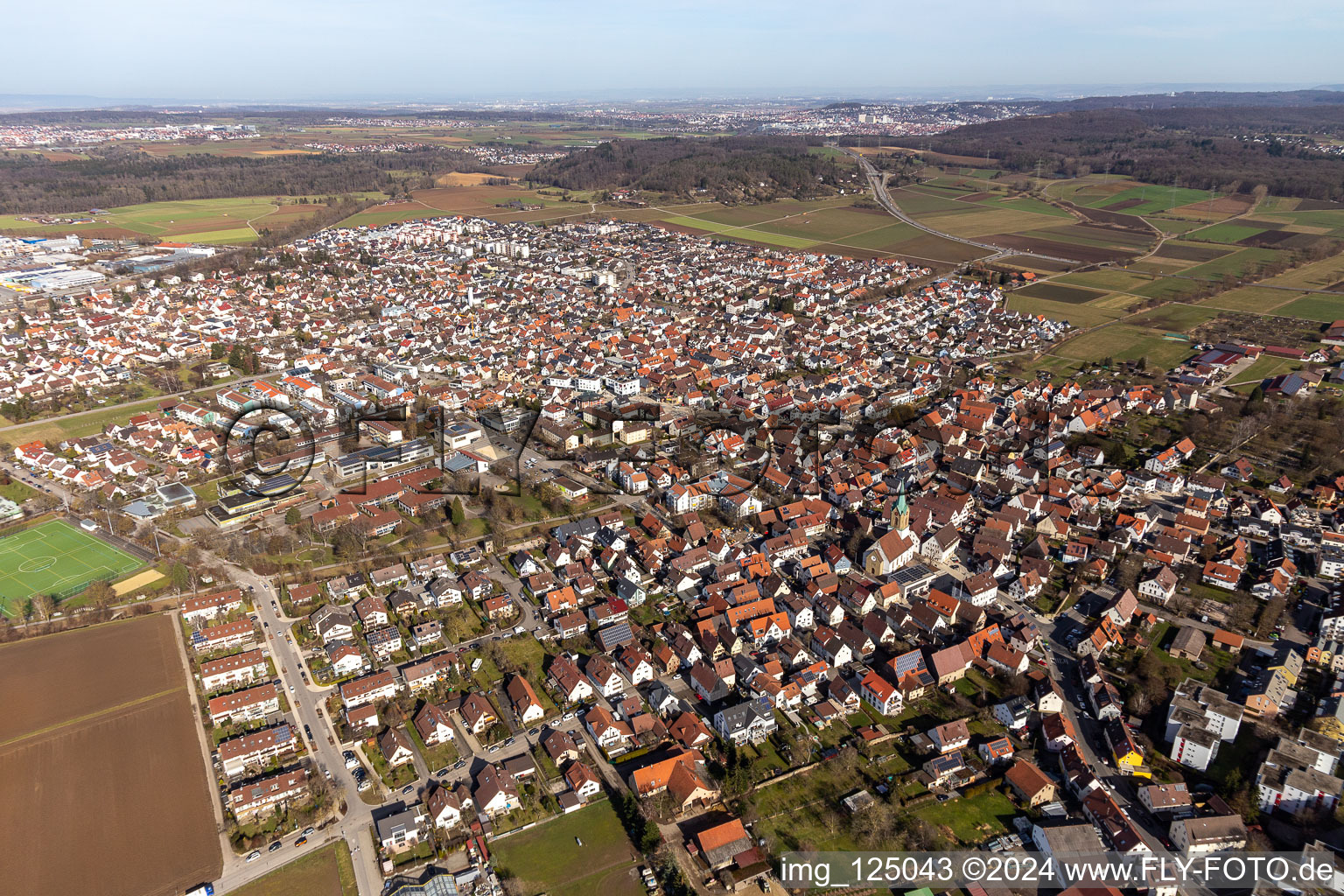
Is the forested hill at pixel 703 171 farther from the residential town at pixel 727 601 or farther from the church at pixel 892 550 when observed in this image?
the church at pixel 892 550

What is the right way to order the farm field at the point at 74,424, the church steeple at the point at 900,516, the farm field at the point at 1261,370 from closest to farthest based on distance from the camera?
the church steeple at the point at 900,516 < the farm field at the point at 74,424 < the farm field at the point at 1261,370

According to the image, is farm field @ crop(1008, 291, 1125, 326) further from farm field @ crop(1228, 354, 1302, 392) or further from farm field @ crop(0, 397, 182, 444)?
farm field @ crop(0, 397, 182, 444)

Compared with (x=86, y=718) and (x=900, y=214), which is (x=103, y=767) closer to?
(x=86, y=718)

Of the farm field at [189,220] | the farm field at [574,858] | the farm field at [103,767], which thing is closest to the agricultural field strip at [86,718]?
the farm field at [103,767]

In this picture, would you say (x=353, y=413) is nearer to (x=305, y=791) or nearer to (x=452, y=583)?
(x=452, y=583)

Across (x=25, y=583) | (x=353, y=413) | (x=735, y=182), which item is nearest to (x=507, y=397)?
(x=353, y=413)
